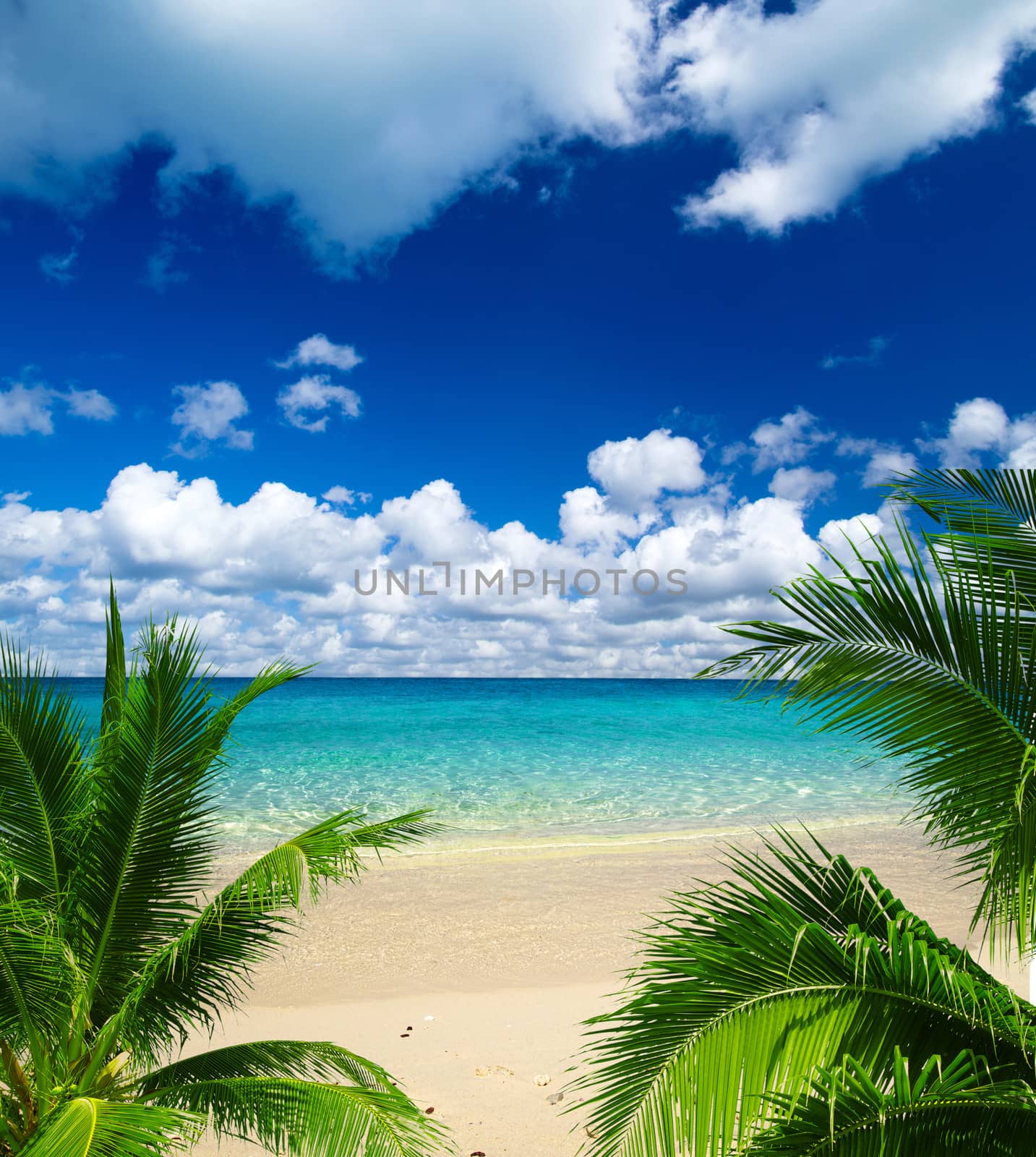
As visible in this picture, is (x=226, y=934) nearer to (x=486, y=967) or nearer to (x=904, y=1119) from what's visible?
(x=904, y=1119)

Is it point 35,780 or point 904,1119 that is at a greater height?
point 35,780

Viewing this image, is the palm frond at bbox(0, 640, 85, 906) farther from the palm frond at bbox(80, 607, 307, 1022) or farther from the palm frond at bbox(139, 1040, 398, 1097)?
the palm frond at bbox(139, 1040, 398, 1097)

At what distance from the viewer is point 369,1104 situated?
10.8ft

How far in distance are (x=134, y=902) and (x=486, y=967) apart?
185 inches

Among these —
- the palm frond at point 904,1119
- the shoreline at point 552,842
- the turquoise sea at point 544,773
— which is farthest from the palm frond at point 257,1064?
the shoreline at point 552,842

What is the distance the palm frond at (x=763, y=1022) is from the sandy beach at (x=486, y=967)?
3.11ft

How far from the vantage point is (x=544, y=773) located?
70.5 feet

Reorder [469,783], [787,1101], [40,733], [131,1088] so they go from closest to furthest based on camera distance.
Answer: [787,1101] → [131,1088] → [40,733] → [469,783]

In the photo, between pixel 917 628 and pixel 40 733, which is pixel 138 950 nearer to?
pixel 40 733

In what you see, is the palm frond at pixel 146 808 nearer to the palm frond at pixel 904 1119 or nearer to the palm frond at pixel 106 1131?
the palm frond at pixel 106 1131

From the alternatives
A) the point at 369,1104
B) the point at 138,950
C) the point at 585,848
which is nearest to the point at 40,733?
the point at 138,950

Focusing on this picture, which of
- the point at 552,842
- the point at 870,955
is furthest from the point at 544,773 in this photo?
the point at 870,955

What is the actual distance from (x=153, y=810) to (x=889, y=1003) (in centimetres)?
324

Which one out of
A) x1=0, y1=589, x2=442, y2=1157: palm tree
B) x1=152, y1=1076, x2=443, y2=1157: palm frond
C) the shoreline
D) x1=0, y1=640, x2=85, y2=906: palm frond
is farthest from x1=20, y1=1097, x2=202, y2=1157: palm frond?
the shoreline
